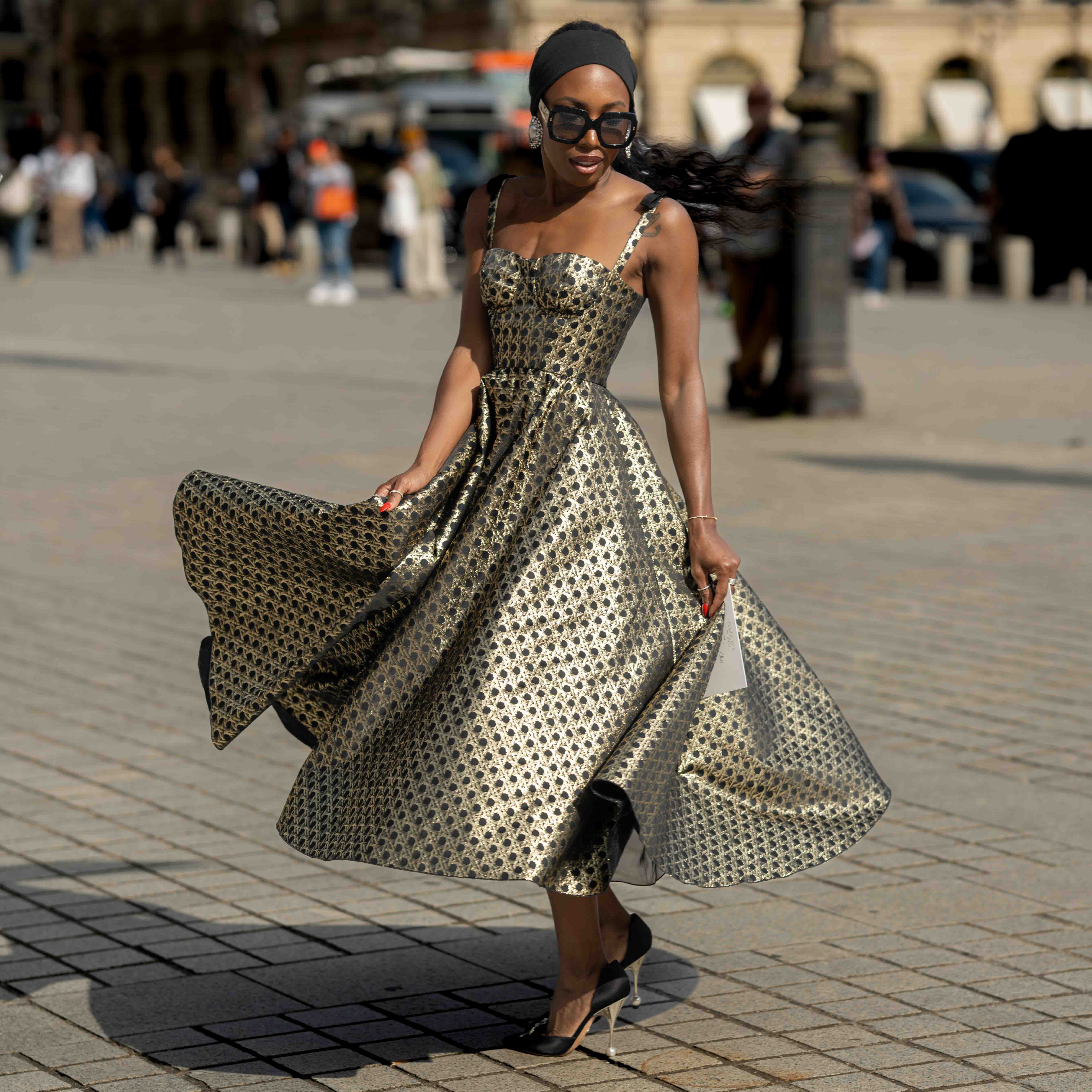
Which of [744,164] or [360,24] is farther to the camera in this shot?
[360,24]

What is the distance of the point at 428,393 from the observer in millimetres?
14133

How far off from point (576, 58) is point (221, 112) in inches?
2706

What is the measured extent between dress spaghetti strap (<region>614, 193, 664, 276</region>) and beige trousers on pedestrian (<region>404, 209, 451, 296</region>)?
20530mm

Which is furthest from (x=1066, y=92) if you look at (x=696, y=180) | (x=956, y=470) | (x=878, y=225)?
(x=696, y=180)

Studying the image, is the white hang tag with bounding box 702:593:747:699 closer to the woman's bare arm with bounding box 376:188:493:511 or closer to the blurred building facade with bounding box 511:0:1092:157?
the woman's bare arm with bounding box 376:188:493:511

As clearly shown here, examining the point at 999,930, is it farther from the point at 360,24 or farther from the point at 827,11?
the point at 360,24

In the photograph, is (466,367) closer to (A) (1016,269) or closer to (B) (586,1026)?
(B) (586,1026)

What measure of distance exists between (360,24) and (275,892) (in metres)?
59.7

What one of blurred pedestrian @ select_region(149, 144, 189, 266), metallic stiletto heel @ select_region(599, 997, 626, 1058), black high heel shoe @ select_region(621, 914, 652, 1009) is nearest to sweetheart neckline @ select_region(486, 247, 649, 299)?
black high heel shoe @ select_region(621, 914, 652, 1009)

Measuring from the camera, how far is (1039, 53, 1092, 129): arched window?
2124 inches

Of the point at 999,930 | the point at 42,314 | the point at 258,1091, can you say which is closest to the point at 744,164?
the point at 999,930

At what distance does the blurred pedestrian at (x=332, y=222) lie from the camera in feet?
76.3

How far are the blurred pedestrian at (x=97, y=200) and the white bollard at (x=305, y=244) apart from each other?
593cm

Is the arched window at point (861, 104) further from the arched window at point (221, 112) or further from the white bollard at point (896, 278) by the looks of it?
the white bollard at point (896, 278)
